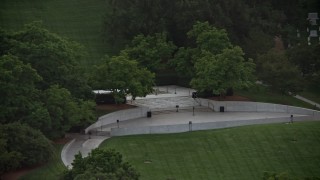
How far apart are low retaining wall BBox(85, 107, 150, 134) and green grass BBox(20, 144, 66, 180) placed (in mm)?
9727

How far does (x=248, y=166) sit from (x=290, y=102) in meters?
20.3

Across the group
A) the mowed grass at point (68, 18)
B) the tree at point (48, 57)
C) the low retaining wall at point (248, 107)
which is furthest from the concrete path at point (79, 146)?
the mowed grass at point (68, 18)

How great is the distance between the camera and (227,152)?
57.0 m

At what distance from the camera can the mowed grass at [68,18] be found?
84.3 metres

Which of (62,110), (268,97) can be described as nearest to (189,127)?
(62,110)

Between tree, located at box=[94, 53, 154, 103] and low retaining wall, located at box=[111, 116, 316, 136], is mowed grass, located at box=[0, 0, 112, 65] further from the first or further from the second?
low retaining wall, located at box=[111, 116, 316, 136]

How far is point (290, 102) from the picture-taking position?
73438 millimetres

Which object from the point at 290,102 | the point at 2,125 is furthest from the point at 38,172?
the point at 290,102

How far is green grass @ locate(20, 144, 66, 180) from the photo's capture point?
163 ft

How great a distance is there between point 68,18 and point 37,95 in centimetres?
3279

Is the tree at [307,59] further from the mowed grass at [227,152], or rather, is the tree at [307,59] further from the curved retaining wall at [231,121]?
the mowed grass at [227,152]

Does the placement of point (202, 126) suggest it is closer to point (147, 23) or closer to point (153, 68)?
point (153, 68)

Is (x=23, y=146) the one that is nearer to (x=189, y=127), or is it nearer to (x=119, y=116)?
(x=189, y=127)

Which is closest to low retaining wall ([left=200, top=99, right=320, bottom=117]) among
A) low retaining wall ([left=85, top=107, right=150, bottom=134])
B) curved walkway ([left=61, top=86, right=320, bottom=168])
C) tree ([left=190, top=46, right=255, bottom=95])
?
curved walkway ([left=61, top=86, right=320, bottom=168])
